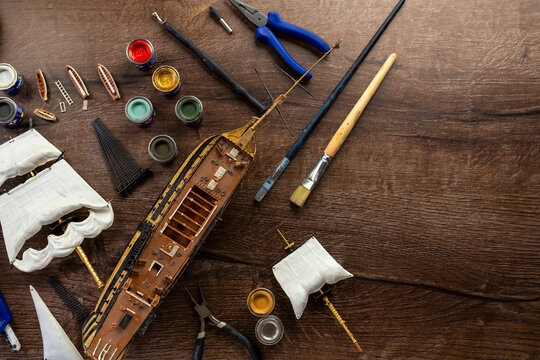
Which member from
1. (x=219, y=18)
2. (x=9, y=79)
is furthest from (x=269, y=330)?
(x=9, y=79)

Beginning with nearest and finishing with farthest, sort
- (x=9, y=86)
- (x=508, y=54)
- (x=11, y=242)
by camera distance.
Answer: (x=11, y=242) < (x=9, y=86) < (x=508, y=54)

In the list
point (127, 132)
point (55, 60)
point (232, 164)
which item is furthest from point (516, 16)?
point (55, 60)

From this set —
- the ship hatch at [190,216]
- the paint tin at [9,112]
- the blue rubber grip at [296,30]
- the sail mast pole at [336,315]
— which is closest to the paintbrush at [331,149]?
Result: the sail mast pole at [336,315]

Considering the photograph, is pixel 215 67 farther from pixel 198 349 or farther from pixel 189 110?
pixel 198 349

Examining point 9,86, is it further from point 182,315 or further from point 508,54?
point 508,54

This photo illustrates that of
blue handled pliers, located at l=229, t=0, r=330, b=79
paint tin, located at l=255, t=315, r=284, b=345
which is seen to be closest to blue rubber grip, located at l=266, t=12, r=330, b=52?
blue handled pliers, located at l=229, t=0, r=330, b=79

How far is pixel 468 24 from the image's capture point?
2500mm

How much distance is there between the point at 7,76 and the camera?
2363mm

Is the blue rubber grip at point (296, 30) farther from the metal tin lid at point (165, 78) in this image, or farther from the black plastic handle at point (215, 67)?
the metal tin lid at point (165, 78)

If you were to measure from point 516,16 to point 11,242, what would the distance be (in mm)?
3748

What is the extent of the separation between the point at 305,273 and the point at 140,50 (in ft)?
6.13

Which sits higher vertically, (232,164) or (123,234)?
(232,164)

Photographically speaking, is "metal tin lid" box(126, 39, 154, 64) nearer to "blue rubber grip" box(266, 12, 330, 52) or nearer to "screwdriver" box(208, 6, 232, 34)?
"screwdriver" box(208, 6, 232, 34)

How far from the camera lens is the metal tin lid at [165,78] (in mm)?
2338
